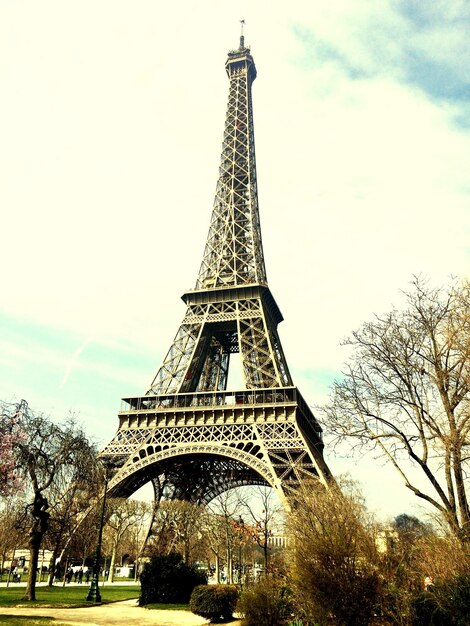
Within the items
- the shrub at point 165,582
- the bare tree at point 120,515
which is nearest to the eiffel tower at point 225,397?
the bare tree at point 120,515

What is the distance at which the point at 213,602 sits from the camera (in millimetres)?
16922

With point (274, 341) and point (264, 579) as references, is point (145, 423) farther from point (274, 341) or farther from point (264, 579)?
point (264, 579)

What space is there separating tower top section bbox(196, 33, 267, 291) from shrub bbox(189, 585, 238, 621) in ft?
103

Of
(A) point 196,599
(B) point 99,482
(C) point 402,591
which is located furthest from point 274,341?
(C) point 402,591

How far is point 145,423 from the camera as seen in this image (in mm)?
39438

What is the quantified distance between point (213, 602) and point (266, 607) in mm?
4283

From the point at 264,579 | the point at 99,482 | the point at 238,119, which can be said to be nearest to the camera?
the point at 264,579

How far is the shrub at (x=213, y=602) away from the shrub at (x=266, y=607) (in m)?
3.48

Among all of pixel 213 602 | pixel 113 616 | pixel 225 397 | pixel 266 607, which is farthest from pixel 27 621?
pixel 225 397

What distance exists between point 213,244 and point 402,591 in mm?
44535

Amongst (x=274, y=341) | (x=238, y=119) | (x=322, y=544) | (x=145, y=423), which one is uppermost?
(x=238, y=119)

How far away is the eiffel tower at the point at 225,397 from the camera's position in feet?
117

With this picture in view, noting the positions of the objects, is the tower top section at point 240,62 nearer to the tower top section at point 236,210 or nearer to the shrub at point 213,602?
the tower top section at point 236,210

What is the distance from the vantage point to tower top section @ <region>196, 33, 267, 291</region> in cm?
4956
